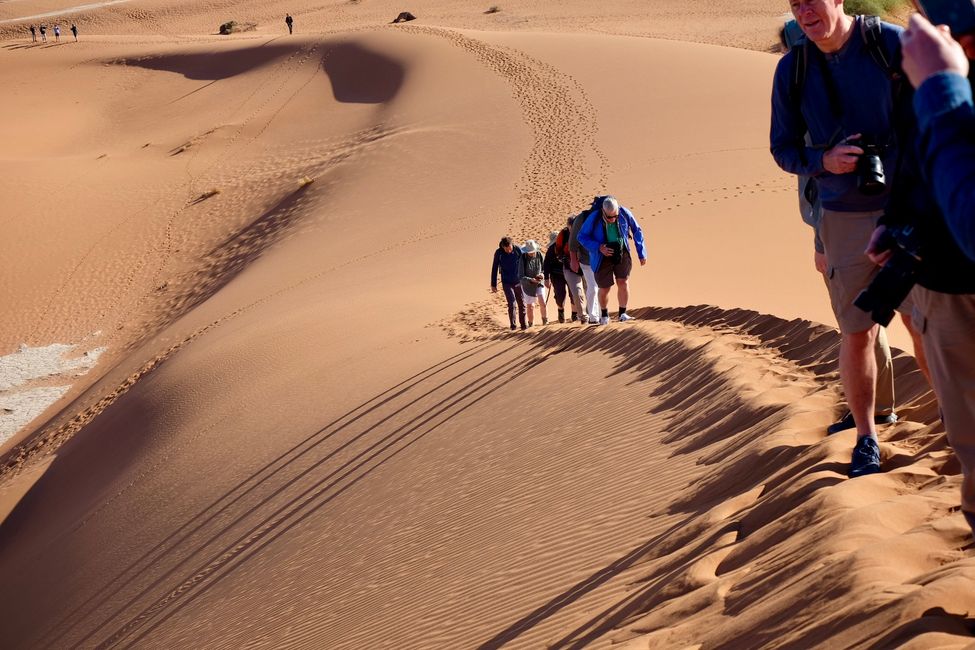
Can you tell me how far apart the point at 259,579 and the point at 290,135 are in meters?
29.7

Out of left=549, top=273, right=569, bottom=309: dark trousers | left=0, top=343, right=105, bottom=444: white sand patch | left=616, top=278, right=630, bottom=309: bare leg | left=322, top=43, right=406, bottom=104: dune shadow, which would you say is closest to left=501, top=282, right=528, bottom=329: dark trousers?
left=549, top=273, right=569, bottom=309: dark trousers

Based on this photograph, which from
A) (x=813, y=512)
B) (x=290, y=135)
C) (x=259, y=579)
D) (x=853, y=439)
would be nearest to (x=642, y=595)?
(x=813, y=512)

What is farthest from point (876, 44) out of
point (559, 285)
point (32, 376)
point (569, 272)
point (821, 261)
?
point (32, 376)

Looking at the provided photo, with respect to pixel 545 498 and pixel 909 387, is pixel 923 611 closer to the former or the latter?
pixel 909 387

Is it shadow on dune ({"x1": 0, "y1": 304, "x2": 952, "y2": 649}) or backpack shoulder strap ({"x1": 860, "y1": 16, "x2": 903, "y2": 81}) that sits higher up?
backpack shoulder strap ({"x1": 860, "y1": 16, "x2": 903, "y2": 81})

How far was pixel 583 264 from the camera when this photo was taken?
39.4 ft

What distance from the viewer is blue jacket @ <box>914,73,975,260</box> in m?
2.42

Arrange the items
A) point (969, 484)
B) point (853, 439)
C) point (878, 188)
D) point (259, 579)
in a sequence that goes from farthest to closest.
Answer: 1. point (259, 579)
2. point (853, 439)
3. point (878, 188)
4. point (969, 484)

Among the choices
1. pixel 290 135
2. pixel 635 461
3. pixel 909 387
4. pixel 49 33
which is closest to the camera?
pixel 909 387

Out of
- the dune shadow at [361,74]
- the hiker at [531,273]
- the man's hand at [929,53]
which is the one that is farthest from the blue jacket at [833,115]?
the dune shadow at [361,74]

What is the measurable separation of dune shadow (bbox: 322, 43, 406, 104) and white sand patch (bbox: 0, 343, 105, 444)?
1686 cm

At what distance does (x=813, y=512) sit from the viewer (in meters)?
4.30

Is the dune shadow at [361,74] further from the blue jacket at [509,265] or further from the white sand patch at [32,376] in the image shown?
the blue jacket at [509,265]

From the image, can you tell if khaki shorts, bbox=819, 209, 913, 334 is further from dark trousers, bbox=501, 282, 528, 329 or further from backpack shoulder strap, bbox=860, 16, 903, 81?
dark trousers, bbox=501, 282, 528, 329
